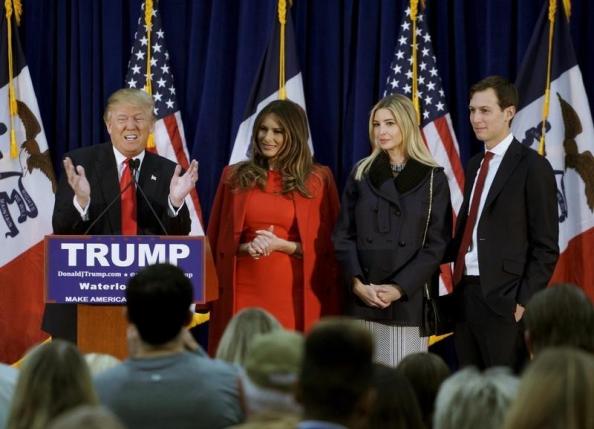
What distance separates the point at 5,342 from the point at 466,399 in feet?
16.1

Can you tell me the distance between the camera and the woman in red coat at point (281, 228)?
18.2 ft

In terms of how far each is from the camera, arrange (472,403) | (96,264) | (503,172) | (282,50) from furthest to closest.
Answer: (282,50), (503,172), (96,264), (472,403)

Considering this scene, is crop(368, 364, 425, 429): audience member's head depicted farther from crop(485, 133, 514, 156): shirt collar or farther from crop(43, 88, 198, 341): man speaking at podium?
crop(485, 133, 514, 156): shirt collar

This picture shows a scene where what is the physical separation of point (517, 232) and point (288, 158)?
121 cm

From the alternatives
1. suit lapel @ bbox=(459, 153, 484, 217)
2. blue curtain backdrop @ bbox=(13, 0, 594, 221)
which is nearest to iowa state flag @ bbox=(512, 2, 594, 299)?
blue curtain backdrop @ bbox=(13, 0, 594, 221)

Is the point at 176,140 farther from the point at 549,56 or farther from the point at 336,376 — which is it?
the point at 336,376

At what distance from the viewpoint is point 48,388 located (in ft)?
8.72

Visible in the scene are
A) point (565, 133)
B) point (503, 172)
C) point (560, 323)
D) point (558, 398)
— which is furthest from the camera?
point (565, 133)

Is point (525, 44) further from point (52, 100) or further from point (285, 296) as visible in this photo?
point (52, 100)

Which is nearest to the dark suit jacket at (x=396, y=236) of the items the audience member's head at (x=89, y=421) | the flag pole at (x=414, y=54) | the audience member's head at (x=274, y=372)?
the flag pole at (x=414, y=54)

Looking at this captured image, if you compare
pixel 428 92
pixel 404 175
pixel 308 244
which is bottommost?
pixel 308 244

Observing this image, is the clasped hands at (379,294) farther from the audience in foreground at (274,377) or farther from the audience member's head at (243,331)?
the audience in foreground at (274,377)

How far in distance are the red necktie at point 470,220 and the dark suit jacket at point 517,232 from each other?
7 cm

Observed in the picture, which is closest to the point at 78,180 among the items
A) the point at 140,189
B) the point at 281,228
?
the point at 140,189
